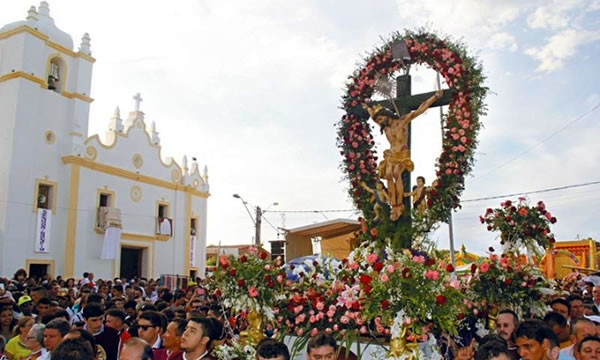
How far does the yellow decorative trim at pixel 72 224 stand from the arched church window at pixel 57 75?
→ 11.3ft

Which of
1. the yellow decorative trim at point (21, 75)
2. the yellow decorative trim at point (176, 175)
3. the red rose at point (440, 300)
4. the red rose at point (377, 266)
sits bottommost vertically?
the red rose at point (440, 300)

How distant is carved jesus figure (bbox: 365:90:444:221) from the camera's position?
21.7 ft

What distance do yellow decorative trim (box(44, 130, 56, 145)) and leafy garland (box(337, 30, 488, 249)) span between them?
53.1ft

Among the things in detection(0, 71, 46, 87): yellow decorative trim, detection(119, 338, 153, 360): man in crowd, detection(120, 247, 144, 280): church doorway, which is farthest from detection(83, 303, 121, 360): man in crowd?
detection(120, 247, 144, 280): church doorway

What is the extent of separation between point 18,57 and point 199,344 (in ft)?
62.3

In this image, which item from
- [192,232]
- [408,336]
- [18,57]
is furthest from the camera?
[192,232]

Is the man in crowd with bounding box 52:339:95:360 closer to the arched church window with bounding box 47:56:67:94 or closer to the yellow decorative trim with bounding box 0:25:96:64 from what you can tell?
the yellow decorative trim with bounding box 0:25:96:64

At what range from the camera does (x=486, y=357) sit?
11.1 ft

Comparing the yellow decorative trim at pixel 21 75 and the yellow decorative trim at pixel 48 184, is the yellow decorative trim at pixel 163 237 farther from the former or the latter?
the yellow decorative trim at pixel 21 75

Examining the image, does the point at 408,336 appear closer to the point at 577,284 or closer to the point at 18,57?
the point at 577,284

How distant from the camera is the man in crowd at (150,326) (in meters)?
4.93

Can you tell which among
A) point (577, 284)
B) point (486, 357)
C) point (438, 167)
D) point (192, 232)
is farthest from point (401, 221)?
point (192, 232)

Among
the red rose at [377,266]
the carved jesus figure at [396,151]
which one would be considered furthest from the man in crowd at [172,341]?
the carved jesus figure at [396,151]

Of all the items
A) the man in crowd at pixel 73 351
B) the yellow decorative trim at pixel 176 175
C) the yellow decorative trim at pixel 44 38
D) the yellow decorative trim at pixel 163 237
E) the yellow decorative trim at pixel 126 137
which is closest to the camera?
the man in crowd at pixel 73 351
